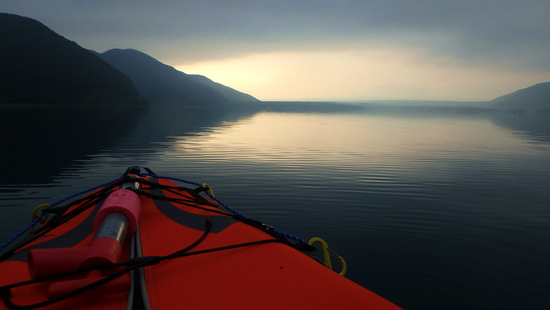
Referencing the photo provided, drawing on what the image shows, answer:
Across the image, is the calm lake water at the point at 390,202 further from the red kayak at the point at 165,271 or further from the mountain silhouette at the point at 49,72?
the mountain silhouette at the point at 49,72

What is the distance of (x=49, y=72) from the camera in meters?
103

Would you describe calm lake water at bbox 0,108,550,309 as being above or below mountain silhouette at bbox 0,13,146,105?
below

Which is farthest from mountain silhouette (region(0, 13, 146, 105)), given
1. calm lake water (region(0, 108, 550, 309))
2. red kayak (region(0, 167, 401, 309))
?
red kayak (region(0, 167, 401, 309))

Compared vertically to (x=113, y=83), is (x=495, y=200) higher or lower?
lower

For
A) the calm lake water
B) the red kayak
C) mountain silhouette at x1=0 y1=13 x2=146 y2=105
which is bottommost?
the calm lake water

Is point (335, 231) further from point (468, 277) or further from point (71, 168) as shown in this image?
point (71, 168)

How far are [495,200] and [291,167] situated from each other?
596cm

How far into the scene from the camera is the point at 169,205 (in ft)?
12.6

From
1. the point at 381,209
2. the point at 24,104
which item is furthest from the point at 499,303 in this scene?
the point at 24,104

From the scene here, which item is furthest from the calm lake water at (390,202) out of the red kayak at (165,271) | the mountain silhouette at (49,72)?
the mountain silhouette at (49,72)

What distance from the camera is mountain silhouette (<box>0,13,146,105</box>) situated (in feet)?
288

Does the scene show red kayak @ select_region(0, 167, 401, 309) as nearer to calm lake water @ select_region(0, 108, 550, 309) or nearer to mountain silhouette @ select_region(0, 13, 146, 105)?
calm lake water @ select_region(0, 108, 550, 309)

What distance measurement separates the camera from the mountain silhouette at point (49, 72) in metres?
87.9

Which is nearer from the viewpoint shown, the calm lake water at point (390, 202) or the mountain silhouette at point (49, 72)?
the calm lake water at point (390, 202)
